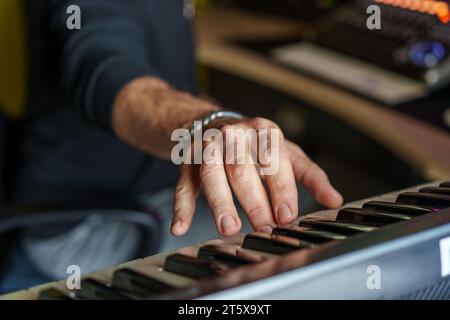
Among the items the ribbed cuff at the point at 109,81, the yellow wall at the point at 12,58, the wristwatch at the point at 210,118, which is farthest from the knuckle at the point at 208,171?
the yellow wall at the point at 12,58

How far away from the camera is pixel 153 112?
0.92m

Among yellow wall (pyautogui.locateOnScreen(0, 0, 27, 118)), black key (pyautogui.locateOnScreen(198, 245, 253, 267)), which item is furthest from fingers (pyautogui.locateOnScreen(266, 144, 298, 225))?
yellow wall (pyautogui.locateOnScreen(0, 0, 27, 118))

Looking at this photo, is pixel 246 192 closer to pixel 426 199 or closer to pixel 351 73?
pixel 426 199

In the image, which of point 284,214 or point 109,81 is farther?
point 109,81

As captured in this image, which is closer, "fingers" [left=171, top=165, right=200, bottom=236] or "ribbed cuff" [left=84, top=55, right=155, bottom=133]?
"fingers" [left=171, top=165, right=200, bottom=236]

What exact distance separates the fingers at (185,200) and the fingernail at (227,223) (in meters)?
0.04

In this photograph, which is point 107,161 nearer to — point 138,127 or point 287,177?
point 138,127

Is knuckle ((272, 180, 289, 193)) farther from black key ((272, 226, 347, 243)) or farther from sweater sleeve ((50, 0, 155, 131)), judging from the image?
sweater sleeve ((50, 0, 155, 131))

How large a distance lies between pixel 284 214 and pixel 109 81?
489 mm

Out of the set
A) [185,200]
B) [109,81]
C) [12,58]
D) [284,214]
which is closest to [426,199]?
[284,214]

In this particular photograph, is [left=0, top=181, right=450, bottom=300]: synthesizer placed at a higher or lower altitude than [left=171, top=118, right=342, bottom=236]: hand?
lower

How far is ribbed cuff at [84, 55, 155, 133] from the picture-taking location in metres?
1.00

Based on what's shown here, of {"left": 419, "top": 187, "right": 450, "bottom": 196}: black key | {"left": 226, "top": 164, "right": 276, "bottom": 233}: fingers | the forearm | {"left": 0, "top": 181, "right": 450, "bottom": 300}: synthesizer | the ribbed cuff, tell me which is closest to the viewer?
{"left": 0, "top": 181, "right": 450, "bottom": 300}: synthesizer

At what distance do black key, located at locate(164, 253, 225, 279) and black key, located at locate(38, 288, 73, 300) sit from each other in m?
0.07
